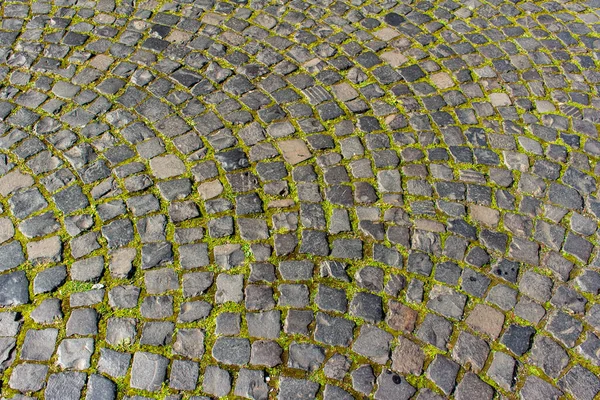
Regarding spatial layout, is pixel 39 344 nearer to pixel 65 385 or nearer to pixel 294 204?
pixel 65 385

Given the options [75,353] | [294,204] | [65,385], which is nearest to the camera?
[65,385]

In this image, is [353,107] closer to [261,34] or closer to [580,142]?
[261,34]

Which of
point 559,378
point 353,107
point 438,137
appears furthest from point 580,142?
point 559,378

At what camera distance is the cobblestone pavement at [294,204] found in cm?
328

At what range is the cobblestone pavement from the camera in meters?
3.28

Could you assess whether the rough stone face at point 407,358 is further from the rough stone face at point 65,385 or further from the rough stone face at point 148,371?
the rough stone face at point 65,385

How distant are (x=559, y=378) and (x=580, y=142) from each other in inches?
80.4

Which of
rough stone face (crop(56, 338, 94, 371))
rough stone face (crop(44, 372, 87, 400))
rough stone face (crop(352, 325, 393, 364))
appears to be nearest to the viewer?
rough stone face (crop(44, 372, 87, 400))

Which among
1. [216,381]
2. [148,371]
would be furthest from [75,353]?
[216,381]

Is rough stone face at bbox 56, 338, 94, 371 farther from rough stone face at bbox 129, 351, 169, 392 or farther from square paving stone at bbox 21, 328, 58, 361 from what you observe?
rough stone face at bbox 129, 351, 169, 392

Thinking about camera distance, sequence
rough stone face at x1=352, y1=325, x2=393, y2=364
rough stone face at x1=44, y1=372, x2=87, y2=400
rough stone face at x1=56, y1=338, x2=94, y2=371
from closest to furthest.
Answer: rough stone face at x1=44, y1=372, x2=87, y2=400, rough stone face at x1=56, y1=338, x2=94, y2=371, rough stone face at x1=352, y1=325, x2=393, y2=364

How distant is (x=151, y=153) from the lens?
428 centimetres

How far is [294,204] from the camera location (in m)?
4.02

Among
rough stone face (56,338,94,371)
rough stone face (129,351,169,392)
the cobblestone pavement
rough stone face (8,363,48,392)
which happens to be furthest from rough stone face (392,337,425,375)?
rough stone face (8,363,48,392)
